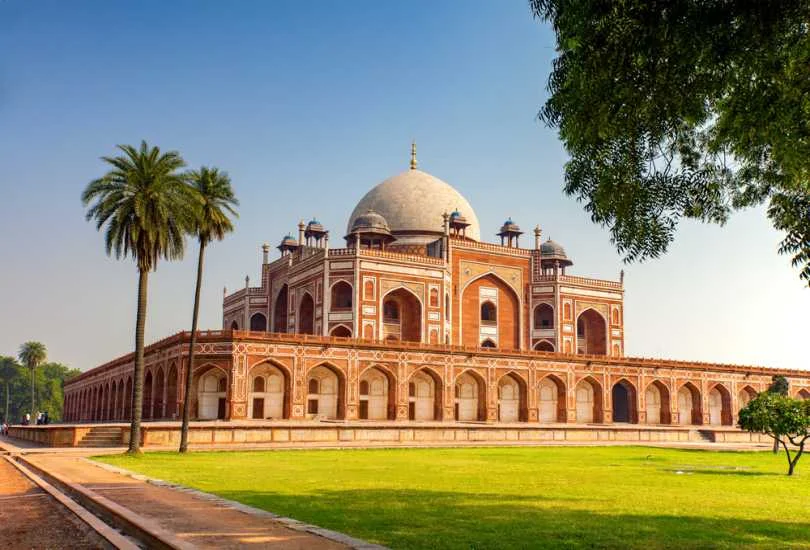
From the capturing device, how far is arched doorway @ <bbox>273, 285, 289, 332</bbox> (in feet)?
198

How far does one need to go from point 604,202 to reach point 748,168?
2.17m

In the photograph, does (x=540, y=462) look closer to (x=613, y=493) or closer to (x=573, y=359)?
(x=613, y=493)

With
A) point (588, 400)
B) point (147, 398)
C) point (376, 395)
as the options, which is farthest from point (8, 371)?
point (588, 400)

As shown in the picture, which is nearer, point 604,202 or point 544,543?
point 544,543

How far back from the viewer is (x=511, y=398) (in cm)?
5103

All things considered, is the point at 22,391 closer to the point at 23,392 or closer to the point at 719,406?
the point at 23,392

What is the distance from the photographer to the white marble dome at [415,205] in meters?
60.4

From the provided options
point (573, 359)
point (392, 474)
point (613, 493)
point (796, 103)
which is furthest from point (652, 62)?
point (573, 359)

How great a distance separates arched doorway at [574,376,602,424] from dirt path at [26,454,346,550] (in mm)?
41017

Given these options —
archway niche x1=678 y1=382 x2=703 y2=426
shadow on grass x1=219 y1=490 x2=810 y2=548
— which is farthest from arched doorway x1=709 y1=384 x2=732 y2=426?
shadow on grass x1=219 y1=490 x2=810 y2=548

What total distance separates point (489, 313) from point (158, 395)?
24.1 meters

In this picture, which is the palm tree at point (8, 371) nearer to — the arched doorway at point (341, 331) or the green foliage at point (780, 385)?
the arched doorway at point (341, 331)

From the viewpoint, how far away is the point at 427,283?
53.8 metres

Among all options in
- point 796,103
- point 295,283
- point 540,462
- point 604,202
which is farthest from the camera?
point 295,283
